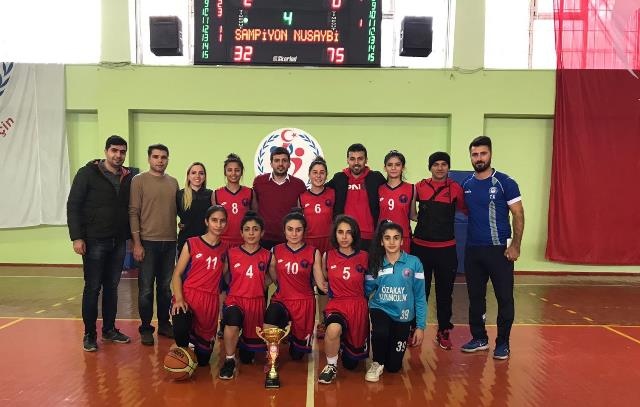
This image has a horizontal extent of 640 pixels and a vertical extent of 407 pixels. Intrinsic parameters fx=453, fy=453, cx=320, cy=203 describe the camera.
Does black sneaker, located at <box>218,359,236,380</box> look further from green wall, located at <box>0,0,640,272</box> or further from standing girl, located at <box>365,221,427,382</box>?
green wall, located at <box>0,0,640,272</box>

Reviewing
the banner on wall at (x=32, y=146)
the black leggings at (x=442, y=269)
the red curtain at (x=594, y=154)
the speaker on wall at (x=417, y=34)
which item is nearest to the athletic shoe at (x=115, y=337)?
the black leggings at (x=442, y=269)

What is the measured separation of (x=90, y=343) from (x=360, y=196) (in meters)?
2.44

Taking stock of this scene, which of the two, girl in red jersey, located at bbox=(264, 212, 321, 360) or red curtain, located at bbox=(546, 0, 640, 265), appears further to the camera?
red curtain, located at bbox=(546, 0, 640, 265)

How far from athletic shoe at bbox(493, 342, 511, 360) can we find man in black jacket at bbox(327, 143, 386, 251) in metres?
1.26

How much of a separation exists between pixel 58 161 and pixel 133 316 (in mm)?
4227

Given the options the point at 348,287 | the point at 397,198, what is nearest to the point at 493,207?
the point at 397,198

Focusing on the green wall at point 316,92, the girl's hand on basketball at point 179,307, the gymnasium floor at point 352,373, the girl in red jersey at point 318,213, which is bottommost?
the gymnasium floor at point 352,373

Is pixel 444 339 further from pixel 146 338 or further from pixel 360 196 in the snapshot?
pixel 146 338

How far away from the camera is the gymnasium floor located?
2.71 metres

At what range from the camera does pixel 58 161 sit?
24.7 feet

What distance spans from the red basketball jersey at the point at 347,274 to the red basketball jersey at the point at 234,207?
3.13ft

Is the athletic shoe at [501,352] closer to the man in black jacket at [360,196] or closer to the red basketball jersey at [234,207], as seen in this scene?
the man in black jacket at [360,196]

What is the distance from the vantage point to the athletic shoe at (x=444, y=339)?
12.2ft

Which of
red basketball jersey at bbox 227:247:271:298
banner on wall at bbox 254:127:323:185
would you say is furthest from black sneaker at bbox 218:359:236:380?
banner on wall at bbox 254:127:323:185
